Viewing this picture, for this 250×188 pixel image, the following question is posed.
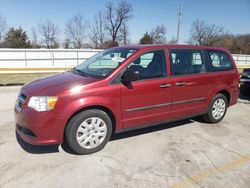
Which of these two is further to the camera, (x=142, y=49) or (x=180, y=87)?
(x=180, y=87)

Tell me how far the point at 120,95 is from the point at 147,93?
536mm

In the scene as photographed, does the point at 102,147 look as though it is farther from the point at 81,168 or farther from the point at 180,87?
the point at 180,87

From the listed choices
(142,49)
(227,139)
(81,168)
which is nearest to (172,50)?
(142,49)

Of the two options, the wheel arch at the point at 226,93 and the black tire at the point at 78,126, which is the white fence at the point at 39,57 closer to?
the wheel arch at the point at 226,93

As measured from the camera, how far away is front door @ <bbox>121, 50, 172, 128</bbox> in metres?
3.59

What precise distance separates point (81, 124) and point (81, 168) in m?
0.65

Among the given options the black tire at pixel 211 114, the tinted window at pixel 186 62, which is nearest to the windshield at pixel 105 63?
the tinted window at pixel 186 62

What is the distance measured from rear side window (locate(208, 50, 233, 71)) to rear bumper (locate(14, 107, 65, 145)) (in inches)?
135

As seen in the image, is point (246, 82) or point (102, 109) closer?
point (102, 109)

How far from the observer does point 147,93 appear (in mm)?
3715

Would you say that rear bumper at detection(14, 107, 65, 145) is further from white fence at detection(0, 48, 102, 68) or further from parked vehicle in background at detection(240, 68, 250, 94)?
white fence at detection(0, 48, 102, 68)

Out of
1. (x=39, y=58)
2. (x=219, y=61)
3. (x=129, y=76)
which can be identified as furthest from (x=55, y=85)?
(x=39, y=58)

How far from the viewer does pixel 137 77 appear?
3492mm

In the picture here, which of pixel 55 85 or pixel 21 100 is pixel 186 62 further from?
pixel 21 100
